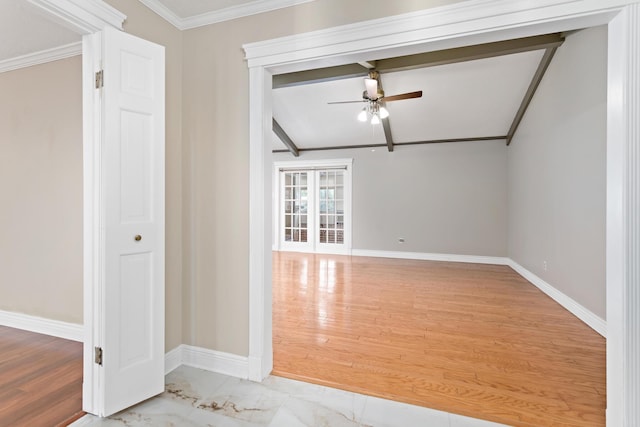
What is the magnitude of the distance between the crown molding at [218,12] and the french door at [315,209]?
17.0 feet

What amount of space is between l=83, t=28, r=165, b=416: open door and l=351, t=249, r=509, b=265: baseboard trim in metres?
5.55

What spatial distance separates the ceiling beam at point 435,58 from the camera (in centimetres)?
347

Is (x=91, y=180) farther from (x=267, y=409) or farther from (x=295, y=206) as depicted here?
(x=295, y=206)

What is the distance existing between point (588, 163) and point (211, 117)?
12.0 feet

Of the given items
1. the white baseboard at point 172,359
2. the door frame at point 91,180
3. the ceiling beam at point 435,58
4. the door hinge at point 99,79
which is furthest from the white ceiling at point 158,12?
the ceiling beam at point 435,58

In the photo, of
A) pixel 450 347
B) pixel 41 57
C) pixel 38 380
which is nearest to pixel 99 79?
pixel 41 57

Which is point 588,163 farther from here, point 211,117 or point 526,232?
point 211,117

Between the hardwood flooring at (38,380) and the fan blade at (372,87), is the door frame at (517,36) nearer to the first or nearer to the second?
the hardwood flooring at (38,380)

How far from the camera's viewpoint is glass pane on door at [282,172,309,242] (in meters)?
7.52

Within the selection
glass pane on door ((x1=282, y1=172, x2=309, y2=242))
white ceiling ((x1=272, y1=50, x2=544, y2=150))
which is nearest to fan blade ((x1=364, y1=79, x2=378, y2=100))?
white ceiling ((x1=272, y1=50, x2=544, y2=150))

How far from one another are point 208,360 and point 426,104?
5151 millimetres

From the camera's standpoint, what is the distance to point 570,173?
337 centimetres

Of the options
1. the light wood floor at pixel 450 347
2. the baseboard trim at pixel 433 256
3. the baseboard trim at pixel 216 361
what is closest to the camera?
the light wood floor at pixel 450 347

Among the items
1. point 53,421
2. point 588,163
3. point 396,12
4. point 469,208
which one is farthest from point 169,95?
point 469,208
